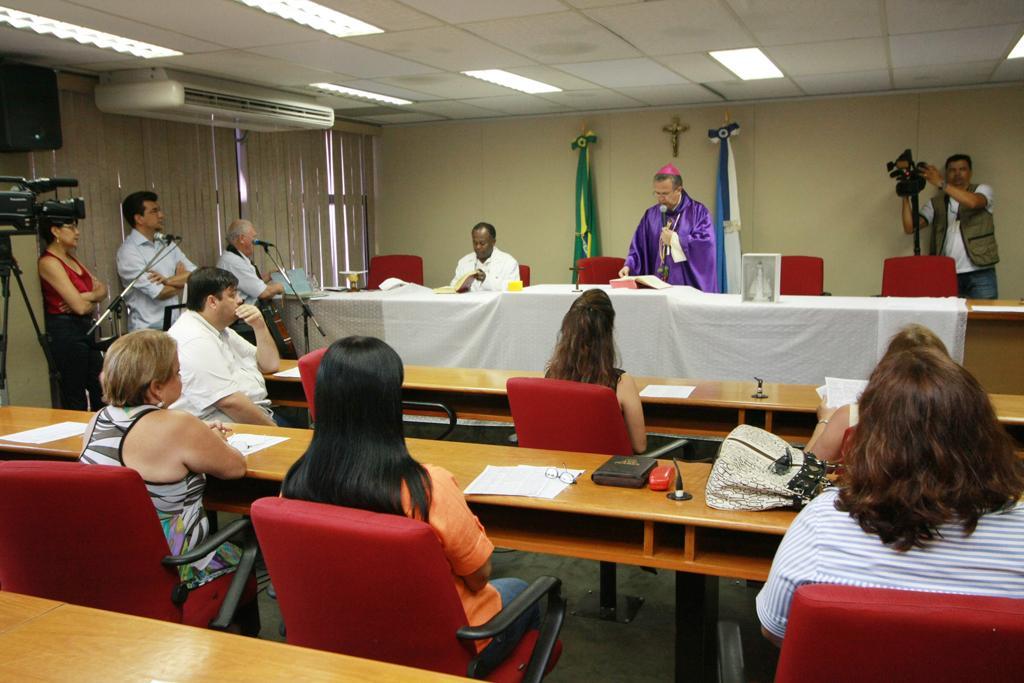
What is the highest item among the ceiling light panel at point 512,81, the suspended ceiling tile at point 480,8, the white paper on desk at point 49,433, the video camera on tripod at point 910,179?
the ceiling light panel at point 512,81

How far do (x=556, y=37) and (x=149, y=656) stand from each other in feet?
13.4

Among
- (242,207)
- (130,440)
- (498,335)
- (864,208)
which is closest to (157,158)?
(242,207)

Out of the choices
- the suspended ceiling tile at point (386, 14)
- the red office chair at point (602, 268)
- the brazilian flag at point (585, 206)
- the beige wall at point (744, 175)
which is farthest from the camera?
the brazilian flag at point (585, 206)

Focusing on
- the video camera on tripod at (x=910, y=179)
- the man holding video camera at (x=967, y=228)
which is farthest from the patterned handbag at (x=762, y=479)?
the video camera on tripod at (x=910, y=179)

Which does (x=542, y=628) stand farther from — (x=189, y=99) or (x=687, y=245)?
(x=189, y=99)

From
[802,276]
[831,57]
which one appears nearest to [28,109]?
[831,57]

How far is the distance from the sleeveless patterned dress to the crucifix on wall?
21.9 ft

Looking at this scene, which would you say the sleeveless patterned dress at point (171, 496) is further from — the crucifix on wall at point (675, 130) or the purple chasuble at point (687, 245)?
the crucifix on wall at point (675, 130)

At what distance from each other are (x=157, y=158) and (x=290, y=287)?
5.72ft

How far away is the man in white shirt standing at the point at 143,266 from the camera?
224 inches

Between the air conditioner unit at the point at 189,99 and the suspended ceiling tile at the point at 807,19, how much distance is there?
11.5 ft

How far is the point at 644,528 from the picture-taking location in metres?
2.17

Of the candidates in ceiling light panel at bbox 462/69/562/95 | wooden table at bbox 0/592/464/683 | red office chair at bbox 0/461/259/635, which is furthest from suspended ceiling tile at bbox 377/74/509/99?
wooden table at bbox 0/592/464/683

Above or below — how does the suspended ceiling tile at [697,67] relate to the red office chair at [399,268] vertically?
above
